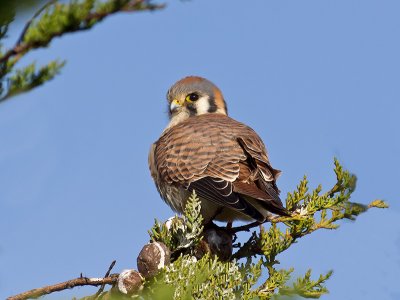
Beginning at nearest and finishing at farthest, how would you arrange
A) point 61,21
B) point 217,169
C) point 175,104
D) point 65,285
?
1. point 61,21
2. point 65,285
3. point 217,169
4. point 175,104

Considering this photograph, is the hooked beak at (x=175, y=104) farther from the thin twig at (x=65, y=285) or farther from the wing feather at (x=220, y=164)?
the thin twig at (x=65, y=285)

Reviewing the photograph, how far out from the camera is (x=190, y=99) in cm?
532

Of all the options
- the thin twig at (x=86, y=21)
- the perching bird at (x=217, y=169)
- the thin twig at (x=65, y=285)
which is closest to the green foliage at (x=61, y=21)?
the thin twig at (x=86, y=21)

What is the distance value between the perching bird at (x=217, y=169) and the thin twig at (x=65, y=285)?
0.96m

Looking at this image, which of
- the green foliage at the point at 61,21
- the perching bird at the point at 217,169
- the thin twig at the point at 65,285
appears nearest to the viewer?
the green foliage at the point at 61,21

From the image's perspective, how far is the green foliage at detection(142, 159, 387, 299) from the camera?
262 centimetres

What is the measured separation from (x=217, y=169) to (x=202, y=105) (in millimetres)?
1402

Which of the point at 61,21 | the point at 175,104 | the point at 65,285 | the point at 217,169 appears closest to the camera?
the point at 61,21

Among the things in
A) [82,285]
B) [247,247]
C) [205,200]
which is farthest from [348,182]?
[82,285]

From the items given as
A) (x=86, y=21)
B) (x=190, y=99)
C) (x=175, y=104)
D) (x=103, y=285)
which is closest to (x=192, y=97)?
(x=190, y=99)

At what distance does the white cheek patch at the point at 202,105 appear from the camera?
5.31 meters

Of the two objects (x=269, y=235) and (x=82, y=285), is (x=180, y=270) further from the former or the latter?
(x=269, y=235)

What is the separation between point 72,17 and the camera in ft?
5.76

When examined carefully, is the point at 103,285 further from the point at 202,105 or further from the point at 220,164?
the point at 202,105
